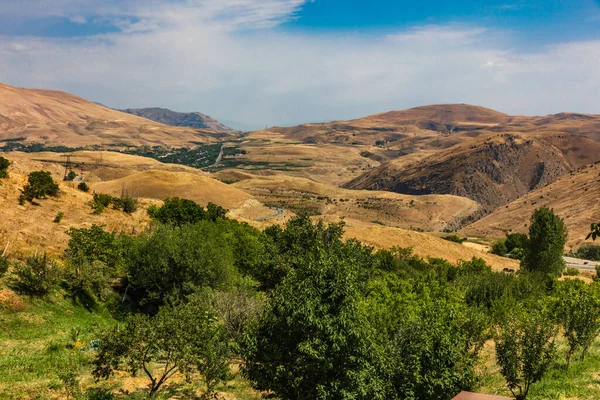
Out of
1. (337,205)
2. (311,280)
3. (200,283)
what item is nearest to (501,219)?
(337,205)

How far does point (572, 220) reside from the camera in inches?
4966

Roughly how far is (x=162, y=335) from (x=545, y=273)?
5773 centimetres

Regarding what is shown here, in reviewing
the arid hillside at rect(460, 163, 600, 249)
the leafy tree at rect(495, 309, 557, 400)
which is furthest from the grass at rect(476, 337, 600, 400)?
the arid hillside at rect(460, 163, 600, 249)

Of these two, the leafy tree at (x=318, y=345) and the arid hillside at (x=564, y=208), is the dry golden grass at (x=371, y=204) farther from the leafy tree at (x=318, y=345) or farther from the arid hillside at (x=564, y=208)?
the leafy tree at (x=318, y=345)

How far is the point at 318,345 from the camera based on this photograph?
53.5 feet

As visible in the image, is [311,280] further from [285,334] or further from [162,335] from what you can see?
[162,335]

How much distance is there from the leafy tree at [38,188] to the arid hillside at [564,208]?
121837mm

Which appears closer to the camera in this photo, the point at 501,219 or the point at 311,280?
the point at 311,280

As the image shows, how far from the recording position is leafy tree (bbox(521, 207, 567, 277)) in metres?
60.0

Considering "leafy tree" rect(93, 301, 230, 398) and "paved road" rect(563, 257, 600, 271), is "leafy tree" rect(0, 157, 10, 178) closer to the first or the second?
"leafy tree" rect(93, 301, 230, 398)

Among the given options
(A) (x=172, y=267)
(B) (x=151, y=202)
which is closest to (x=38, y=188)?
(B) (x=151, y=202)

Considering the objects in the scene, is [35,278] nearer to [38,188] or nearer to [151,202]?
[38,188]

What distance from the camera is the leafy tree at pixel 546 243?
6000cm

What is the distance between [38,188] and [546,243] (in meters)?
66.7
